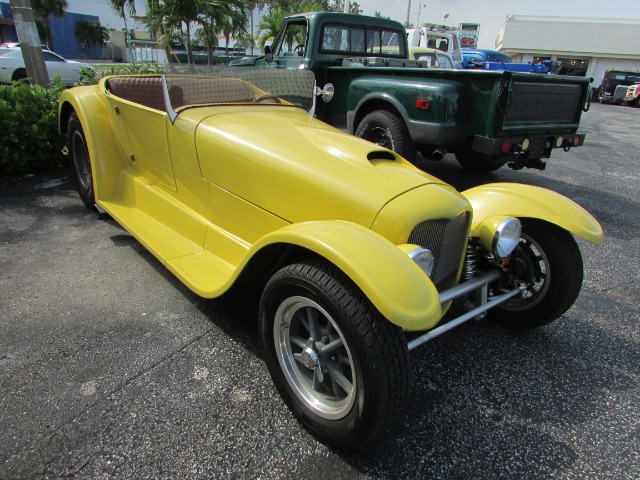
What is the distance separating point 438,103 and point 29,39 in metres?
5.49

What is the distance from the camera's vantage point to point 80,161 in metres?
4.15

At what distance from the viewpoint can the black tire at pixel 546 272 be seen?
2.43 m

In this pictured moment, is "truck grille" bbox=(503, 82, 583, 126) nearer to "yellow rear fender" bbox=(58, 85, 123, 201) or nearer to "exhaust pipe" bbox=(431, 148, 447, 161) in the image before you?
"exhaust pipe" bbox=(431, 148, 447, 161)

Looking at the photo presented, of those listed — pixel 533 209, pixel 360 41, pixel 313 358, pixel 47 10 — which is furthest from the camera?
pixel 47 10

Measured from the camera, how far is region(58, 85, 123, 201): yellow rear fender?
354 centimetres

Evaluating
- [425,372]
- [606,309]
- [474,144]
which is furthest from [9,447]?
[474,144]

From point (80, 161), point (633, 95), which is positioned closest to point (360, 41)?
point (80, 161)

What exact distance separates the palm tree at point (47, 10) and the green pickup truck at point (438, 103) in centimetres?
3933

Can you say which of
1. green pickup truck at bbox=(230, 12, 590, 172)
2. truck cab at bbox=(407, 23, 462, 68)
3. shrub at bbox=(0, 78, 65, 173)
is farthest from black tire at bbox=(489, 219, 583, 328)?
truck cab at bbox=(407, 23, 462, 68)

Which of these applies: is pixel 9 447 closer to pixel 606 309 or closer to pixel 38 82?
pixel 606 309

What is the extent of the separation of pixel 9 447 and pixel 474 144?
4575 millimetres

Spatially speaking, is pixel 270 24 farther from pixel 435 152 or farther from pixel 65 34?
pixel 65 34

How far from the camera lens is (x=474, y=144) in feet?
15.2

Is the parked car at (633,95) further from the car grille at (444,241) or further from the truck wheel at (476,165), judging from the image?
the car grille at (444,241)
